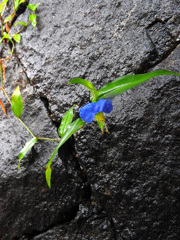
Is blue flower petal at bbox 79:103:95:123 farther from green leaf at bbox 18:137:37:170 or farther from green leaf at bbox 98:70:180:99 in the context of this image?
green leaf at bbox 18:137:37:170

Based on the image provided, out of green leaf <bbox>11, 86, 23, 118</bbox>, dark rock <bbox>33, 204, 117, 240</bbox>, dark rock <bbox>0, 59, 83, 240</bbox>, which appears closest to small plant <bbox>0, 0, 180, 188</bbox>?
green leaf <bbox>11, 86, 23, 118</bbox>

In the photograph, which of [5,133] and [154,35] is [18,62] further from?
[154,35]

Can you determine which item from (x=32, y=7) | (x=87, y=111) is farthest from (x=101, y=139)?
(x=32, y=7)

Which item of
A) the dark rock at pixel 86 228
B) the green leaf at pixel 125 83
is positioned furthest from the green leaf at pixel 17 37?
the dark rock at pixel 86 228

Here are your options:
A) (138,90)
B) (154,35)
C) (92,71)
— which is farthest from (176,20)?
(92,71)

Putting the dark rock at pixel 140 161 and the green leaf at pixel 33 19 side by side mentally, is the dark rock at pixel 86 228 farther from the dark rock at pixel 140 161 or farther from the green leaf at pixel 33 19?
the green leaf at pixel 33 19

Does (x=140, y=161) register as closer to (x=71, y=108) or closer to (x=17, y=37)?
(x=71, y=108)
